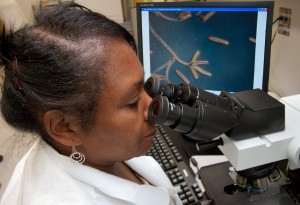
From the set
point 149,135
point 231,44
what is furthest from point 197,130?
point 231,44

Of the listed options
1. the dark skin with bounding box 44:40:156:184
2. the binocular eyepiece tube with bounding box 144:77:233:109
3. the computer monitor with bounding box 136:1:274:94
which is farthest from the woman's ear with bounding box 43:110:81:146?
the computer monitor with bounding box 136:1:274:94

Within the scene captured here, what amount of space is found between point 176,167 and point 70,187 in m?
0.47

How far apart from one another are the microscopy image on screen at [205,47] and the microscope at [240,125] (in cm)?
41

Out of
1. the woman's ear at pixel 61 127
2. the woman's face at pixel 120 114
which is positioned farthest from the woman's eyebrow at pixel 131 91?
the woman's ear at pixel 61 127

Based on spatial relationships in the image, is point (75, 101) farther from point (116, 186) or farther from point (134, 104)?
point (116, 186)

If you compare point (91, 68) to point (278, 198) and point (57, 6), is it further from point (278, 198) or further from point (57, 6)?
point (278, 198)

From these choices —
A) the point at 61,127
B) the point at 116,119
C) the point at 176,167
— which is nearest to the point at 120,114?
the point at 116,119

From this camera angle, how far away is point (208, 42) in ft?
3.70

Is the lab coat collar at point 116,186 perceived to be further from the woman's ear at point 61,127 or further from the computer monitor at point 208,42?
the computer monitor at point 208,42

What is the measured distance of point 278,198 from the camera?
73 cm

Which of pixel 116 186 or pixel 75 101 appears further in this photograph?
pixel 116 186

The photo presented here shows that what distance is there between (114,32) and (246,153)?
0.39 meters

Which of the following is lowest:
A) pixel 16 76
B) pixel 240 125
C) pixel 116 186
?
pixel 116 186

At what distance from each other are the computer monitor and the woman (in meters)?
0.53
